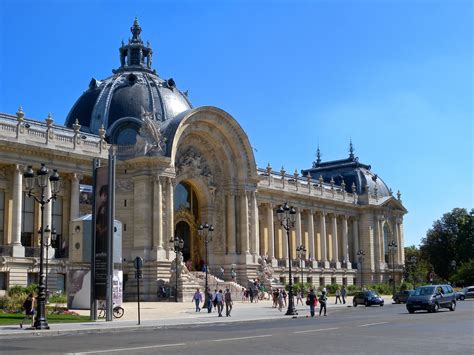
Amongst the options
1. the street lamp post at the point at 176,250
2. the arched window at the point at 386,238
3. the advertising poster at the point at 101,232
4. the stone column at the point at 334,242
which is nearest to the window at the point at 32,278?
the street lamp post at the point at 176,250

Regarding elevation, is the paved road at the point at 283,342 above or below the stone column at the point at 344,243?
below

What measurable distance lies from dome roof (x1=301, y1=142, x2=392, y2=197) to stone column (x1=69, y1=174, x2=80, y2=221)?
4452cm

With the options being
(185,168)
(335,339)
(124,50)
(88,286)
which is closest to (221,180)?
(185,168)

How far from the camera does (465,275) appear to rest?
8488 centimetres

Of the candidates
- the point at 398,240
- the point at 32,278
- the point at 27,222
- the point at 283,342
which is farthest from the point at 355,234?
the point at 283,342

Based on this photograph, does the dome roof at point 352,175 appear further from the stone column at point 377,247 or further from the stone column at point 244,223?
the stone column at point 244,223

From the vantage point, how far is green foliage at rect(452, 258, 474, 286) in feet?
277

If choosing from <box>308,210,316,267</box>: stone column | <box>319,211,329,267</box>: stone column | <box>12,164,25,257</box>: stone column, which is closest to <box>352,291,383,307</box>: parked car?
<box>12,164,25,257</box>: stone column

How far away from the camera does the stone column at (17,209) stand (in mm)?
46781

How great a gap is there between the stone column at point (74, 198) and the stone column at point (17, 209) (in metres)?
4.16

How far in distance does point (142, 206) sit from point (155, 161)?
374 cm

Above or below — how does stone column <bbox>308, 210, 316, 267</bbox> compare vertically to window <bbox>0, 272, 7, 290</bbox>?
above

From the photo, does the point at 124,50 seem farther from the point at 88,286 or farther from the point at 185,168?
the point at 88,286

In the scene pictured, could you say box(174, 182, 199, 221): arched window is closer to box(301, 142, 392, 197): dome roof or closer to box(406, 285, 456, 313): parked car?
box(406, 285, 456, 313): parked car
